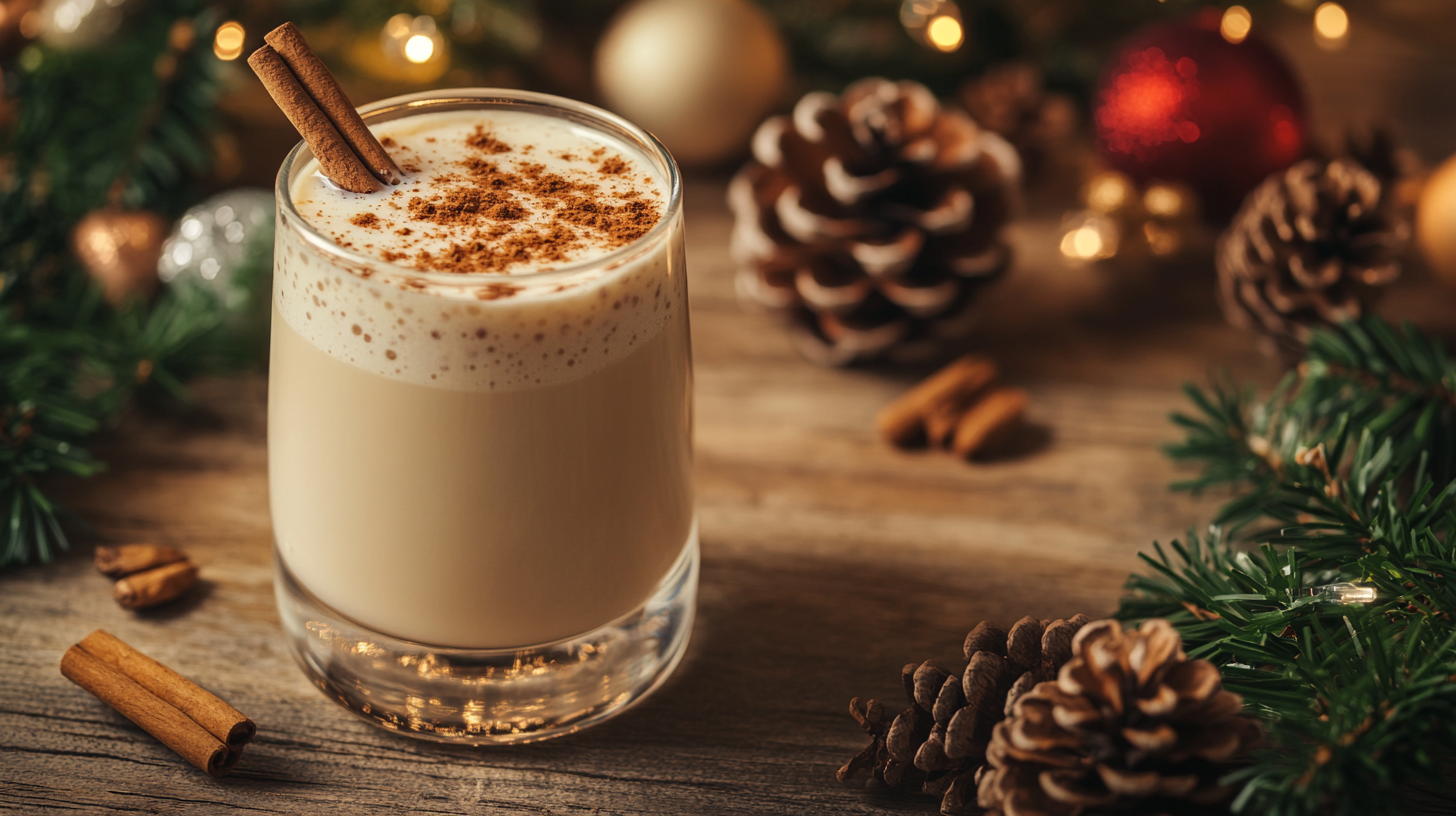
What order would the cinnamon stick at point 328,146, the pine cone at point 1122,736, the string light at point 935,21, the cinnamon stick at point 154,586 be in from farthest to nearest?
the string light at point 935,21
the cinnamon stick at point 154,586
the cinnamon stick at point 328,146
the pine cone at point 1122,736

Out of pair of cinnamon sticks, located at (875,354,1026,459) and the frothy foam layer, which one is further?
pair of cinnamon sticks, located at (875,354,1026,459)

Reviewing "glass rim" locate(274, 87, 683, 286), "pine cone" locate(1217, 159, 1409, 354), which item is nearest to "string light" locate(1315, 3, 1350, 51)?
"pine cone" locate(1217, 159, 1409, 354)

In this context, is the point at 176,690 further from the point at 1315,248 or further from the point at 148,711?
the point at 1315,248

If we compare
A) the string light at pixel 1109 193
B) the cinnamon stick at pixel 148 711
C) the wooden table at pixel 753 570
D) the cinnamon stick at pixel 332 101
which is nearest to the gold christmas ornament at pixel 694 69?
the wooden table at pixel 753 570

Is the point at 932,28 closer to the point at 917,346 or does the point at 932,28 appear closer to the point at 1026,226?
the point at 1026,226

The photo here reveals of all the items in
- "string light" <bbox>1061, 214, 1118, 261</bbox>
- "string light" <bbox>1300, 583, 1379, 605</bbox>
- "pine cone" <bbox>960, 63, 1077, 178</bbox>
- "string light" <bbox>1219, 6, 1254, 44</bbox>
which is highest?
"string light" <bbox>1219, 6, 1254, 44</bbox>

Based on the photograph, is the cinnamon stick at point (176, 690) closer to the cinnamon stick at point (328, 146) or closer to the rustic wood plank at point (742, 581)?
the rustic wood plank at point (742, 581)

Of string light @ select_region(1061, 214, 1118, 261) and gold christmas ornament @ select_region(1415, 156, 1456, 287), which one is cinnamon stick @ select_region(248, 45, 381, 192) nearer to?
string light @ select_region(1061, 214, 1118, 261)
